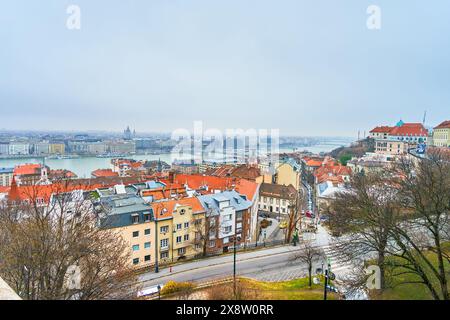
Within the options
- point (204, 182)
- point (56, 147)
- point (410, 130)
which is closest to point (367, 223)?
point (204, 182)

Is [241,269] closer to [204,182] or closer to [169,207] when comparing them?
[169,207]

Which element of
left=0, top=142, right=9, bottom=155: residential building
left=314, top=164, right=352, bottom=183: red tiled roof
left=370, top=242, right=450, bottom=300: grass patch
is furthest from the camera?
left=0, top=142, right=9, bottom=155: residential building

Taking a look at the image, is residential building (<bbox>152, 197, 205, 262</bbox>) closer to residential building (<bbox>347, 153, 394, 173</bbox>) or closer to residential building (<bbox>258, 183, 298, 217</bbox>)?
residential building (<bbox>347, 153, 394, 173</bbox>)

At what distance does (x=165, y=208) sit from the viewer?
727cm

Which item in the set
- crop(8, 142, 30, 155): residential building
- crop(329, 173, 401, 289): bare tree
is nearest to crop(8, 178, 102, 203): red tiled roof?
crop(329, 173, 401, 289): bare tree

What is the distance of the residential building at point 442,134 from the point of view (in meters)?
14.5

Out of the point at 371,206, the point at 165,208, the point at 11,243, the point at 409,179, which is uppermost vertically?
the point at 409,179

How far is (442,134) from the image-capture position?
49.5 ft

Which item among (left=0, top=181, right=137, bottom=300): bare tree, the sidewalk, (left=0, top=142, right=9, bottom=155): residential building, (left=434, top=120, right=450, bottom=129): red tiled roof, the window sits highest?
(left=434, top=120, right=450, bottom=129): red tiled roof

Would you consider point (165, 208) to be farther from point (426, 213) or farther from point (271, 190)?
point (271, 190)

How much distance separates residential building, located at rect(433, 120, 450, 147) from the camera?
14543 mm

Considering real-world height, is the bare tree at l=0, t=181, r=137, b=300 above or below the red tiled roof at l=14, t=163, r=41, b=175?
above

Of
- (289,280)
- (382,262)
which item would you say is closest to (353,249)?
(382,262)
